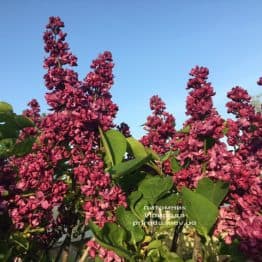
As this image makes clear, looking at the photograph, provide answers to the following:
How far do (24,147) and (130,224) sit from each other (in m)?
0.81

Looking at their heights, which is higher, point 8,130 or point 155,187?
point 8,130

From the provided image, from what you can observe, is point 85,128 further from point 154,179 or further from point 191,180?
point 191,180

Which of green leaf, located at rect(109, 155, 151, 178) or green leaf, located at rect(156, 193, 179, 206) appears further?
green leaf, located at rect(156, 193, 179, 206)

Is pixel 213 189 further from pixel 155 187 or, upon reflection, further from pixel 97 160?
pixel 97 160

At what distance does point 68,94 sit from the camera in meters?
2.68

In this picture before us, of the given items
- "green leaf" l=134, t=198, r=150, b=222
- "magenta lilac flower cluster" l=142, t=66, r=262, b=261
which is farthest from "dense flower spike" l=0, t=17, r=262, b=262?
"green leaf" l=134, t=198, r=150, b=222

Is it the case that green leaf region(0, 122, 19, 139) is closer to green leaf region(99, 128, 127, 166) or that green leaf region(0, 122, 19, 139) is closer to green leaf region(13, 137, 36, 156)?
green leaf region(13, 137, 36, 156)

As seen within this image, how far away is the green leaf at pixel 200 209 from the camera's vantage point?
7.00 feet

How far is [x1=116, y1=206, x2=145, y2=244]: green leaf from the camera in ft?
7.44

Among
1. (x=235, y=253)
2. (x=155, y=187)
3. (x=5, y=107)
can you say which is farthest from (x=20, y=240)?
(x=235, y=253)

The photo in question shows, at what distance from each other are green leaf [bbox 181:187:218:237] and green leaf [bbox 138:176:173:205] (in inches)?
8.9

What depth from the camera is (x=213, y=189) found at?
2.25m

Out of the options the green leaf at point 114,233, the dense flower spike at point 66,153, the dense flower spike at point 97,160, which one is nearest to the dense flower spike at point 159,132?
the dense flower spike at point 97,160

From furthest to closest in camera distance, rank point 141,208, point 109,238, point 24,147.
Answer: point 24,147
point 141,208
point 109,238
